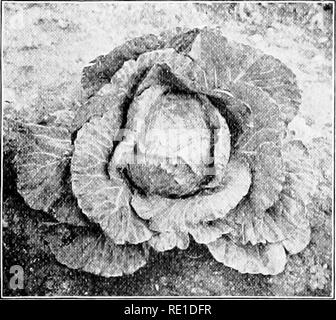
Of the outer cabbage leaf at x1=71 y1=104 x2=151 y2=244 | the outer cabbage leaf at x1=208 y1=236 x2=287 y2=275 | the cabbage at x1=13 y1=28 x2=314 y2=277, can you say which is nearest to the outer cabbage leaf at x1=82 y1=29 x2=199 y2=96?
the cabbage at x1=13 y1=28 x2=314 y2=277

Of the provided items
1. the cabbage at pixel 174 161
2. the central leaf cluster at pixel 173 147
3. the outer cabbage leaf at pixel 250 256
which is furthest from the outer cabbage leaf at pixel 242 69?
the outer cabbage leaf at pixel 250 256

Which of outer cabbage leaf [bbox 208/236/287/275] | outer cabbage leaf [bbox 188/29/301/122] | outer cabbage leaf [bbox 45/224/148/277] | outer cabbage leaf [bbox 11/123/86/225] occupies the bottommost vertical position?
outer cabbage leaf [bbox 208/236/287/275]

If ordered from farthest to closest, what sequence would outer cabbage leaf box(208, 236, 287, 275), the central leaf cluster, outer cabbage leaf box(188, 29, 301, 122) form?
outer cabbage leaf box(208, 236, 287, 275) < outer cabbage leaf box(188, 29, 301, 122) < the central leaf cluster

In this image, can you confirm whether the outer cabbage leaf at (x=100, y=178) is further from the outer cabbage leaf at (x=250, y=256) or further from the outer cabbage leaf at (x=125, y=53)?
the outer cabbage leaf at (x=250, y=256)

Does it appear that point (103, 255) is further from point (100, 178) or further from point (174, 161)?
point (174, 161)

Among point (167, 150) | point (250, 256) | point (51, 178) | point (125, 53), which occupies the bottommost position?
point (250, 256)

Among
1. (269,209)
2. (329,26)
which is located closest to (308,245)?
(269,209)

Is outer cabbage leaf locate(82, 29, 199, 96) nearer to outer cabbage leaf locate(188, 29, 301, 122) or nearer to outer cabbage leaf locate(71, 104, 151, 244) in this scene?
outer cabbage leaf locate(188, 29, 301, 122)

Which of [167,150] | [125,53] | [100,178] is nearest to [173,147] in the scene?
[167,150]
